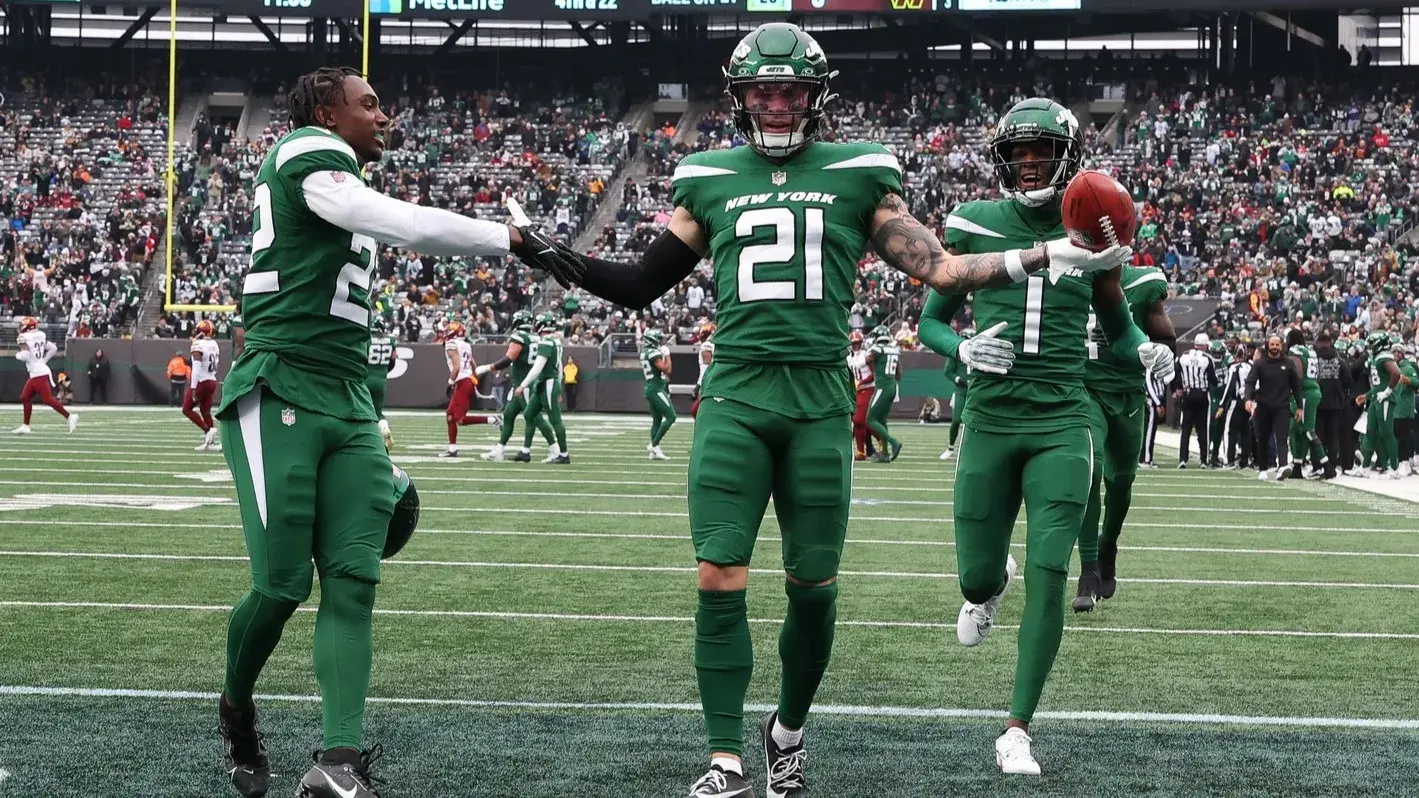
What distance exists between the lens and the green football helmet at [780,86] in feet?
14.0

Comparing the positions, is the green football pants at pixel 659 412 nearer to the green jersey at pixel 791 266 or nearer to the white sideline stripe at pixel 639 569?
the white sideline stripe at pixel 639 569

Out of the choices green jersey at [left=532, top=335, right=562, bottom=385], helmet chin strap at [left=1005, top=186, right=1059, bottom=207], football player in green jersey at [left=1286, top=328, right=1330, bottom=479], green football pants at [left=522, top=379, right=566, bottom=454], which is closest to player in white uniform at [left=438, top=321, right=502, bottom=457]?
green football pants at [left=522, top=379, right=566, bottom=454]

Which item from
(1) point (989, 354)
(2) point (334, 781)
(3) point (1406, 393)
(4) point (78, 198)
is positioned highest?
(4) point (78, 198)

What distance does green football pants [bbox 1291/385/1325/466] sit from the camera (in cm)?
1755

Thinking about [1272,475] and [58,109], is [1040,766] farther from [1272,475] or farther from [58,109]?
[58,109]

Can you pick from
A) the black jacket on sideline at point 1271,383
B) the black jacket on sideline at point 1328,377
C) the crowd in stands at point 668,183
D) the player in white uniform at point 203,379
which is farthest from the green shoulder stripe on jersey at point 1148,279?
the crowd in stands at point 668,183

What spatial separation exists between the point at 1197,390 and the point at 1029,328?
15.1 metres

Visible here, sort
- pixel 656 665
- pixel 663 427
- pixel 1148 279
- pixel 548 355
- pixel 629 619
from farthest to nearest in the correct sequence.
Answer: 1. pixel 663 427
2. pixel 548 355
3. pixel 1148 279
4. pixel 629 619
5. pixel 656 665

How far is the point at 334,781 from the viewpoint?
12.6ft

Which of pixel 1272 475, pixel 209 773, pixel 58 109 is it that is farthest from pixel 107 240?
pixel 209 773

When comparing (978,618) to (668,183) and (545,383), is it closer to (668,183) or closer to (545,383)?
(545,383)

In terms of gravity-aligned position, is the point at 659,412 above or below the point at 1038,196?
below

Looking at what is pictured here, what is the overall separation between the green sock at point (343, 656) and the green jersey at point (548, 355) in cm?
1249

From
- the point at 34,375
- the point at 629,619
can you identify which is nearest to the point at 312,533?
the point at 629,619
